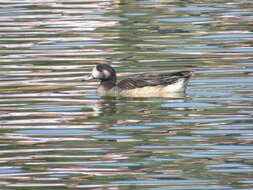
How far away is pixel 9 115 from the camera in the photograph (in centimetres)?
1453

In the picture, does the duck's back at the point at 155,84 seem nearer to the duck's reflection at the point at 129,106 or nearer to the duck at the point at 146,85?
the duck at the point at 146,85

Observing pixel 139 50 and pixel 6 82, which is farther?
pixel 139 50

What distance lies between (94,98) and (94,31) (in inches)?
324

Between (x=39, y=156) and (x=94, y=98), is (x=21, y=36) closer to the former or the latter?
(x=94, y=98)

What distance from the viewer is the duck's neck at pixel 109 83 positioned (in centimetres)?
1662

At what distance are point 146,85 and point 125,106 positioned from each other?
874 millimetres

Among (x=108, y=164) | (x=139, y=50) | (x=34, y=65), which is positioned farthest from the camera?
(x=139, y=50)

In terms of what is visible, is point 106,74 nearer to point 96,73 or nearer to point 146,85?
point 96,73

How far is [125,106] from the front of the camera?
15430 mm

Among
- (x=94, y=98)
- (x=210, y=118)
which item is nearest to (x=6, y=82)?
(x=94, y=98)

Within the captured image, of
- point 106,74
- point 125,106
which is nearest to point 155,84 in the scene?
point 125,106

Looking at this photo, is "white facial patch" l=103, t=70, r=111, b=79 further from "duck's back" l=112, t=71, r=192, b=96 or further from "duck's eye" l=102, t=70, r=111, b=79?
"duck's back" l=112, t=71, r=192, b=96

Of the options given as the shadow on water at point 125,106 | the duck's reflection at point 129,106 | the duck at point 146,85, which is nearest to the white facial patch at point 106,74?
the duck at point 146,85

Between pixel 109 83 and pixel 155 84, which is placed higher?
pixel 155 84
